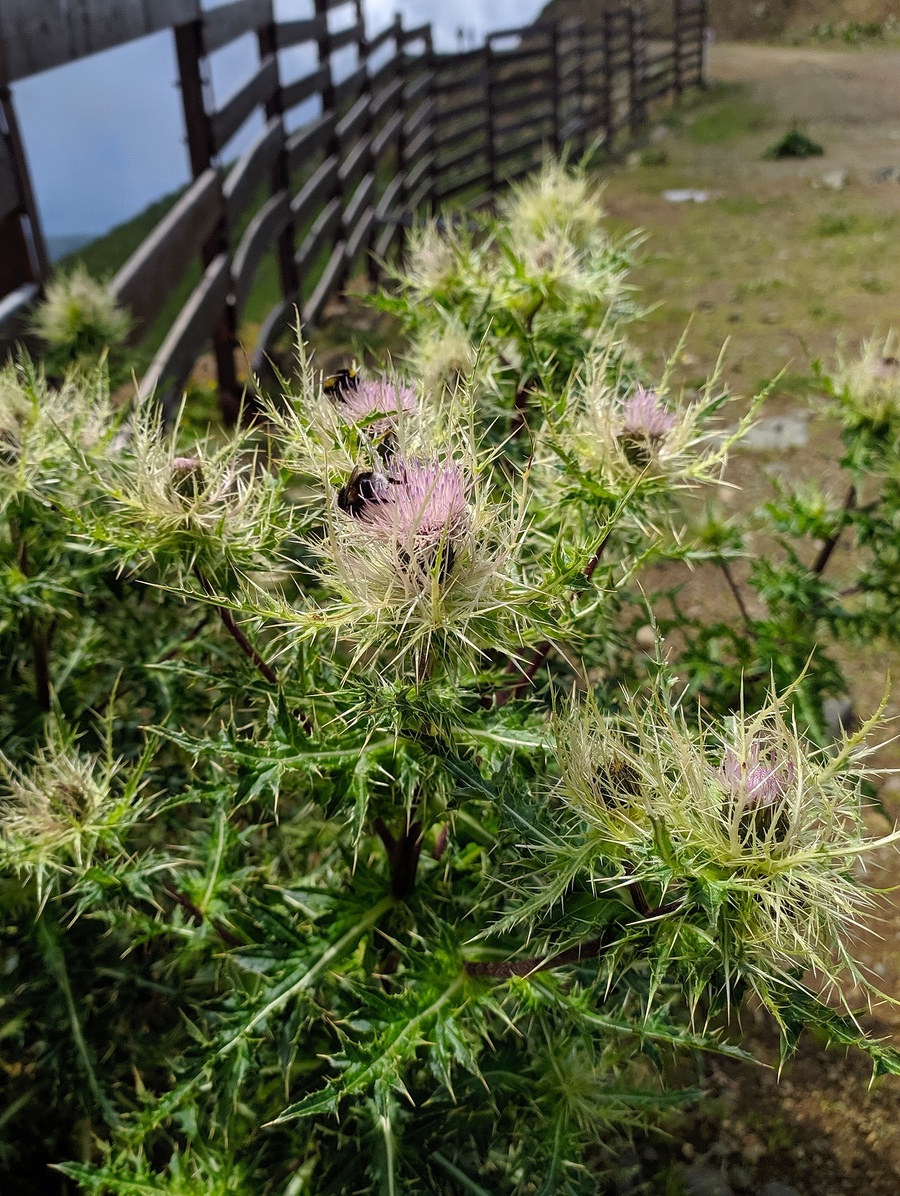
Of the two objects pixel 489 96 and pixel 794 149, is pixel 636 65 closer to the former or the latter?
pixel 794 149

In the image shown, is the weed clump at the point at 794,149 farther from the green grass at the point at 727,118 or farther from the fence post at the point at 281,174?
the fence post at the point at 281,174

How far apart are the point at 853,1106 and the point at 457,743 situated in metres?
1.81

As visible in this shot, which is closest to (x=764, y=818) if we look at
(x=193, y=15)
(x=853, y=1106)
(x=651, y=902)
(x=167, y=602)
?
(x=651, y=902)

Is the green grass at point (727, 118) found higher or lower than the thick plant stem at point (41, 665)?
lower

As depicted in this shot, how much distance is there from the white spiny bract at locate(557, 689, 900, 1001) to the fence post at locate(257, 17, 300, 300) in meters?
6.23

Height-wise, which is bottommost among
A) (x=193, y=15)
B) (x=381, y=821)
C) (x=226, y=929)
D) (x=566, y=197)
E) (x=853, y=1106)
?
(x=853, y=1106)

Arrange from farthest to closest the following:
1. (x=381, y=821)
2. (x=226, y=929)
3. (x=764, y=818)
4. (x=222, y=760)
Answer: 1. (x=222, y=760)
2. (x=226, y=929)
3. (x=381, y=821)
4. (x=764, y=818)

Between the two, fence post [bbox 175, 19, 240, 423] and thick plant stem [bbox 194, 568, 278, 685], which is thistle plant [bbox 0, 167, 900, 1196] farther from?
fence post [bbox 175, 19, 240, 423]

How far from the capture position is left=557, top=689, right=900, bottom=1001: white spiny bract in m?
1.01

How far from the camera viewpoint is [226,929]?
175cm

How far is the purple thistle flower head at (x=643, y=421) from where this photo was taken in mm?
1457

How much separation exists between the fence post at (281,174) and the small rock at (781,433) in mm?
3617

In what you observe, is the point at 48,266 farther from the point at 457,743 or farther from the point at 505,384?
the point at 457,743

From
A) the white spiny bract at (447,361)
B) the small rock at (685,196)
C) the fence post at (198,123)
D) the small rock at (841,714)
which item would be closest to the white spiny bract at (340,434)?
the white spiny bract at (447,361)
